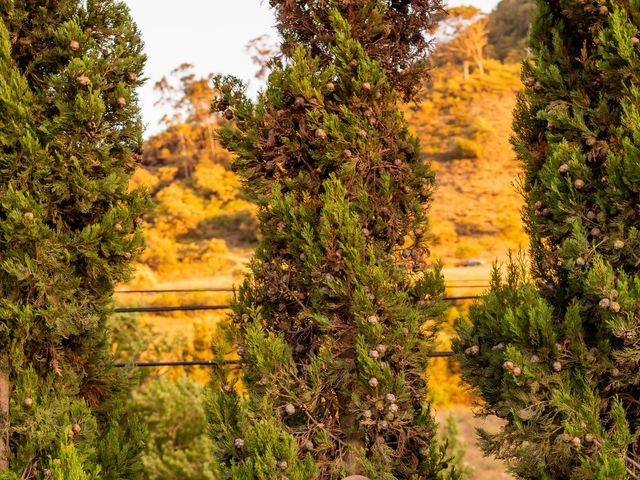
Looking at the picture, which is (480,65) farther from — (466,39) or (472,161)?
(472,161)

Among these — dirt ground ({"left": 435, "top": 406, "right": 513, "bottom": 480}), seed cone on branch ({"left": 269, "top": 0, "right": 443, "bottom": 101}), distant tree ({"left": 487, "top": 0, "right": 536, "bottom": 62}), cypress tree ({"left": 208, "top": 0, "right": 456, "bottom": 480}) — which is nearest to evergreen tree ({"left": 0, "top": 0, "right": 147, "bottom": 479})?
cypress tree ({"left": 208, "top": 0, "right": 456, "bottom": 480})

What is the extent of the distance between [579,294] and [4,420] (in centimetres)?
404

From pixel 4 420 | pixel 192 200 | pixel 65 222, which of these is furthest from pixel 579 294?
pixel 192 200

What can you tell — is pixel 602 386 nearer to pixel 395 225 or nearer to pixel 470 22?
pixel 395 225

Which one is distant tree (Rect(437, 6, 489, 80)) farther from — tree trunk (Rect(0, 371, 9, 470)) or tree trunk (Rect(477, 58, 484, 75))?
tree trunk (Rect(0, 371, 9, 470))

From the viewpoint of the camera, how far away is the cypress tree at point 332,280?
4.39m

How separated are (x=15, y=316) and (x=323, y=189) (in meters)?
2.35

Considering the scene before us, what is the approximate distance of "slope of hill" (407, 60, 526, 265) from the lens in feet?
95.2

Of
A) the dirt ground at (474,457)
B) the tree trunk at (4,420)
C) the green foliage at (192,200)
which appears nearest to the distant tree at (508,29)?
the green foliage at (192,200)

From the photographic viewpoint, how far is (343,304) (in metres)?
4.52

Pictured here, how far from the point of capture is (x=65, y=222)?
16.4 feet

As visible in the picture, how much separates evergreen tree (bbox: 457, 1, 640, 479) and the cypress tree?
591mm

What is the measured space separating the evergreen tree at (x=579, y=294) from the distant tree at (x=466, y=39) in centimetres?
4112

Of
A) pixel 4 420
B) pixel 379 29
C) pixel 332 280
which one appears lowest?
pixel 4 420
